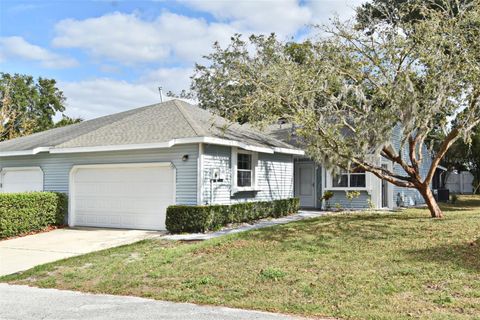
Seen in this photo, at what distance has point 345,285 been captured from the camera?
21.4 ft

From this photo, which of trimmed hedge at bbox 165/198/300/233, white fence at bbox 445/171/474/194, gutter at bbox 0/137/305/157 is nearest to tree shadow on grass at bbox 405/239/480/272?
trimmed hedge at bbox 165/198/300/233

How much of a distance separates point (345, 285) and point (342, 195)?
12167mm

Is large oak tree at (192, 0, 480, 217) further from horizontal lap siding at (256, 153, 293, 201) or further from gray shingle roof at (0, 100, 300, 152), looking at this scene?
horizontal lap siding at (256, 153, 293, 201)

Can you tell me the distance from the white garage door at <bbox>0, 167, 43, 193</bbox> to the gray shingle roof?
800 millimetres

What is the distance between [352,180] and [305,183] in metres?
2.44

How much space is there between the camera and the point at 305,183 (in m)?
20.0

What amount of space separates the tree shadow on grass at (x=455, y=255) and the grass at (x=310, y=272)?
0.02 meters

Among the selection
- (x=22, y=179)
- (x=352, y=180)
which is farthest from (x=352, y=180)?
(x=22, y=179)

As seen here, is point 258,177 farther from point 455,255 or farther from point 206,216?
point 455,255

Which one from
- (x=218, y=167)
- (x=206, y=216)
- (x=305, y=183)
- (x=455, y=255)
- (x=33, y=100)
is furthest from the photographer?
(x=33, y=100)

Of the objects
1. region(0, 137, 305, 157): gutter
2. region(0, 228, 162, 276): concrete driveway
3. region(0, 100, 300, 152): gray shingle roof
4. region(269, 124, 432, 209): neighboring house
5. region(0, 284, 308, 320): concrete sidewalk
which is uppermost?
region(0, 100, 300, 152): gray shingle roof

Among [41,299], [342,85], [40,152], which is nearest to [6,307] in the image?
[41,299]

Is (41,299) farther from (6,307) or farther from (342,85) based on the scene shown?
(342,85)

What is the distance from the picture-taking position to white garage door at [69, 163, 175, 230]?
43.5 feet
